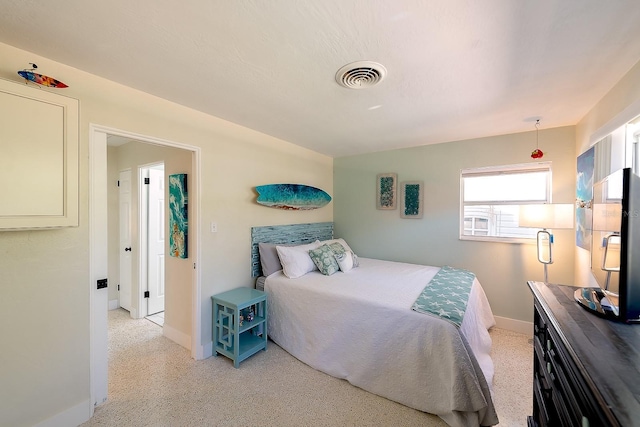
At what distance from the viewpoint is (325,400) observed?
1.96 meters

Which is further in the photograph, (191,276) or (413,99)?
(191,276)

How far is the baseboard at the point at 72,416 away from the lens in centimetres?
160

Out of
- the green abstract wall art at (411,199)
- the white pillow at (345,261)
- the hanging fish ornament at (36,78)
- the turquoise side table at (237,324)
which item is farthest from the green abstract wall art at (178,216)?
the green abstract wall art at (411,199)

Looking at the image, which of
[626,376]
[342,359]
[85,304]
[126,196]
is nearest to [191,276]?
[85,304]

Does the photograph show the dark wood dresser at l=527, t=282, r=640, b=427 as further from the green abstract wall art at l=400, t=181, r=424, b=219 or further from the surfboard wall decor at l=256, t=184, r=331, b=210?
the surfboard wall decor at l=256, t=184, r=331, b=210

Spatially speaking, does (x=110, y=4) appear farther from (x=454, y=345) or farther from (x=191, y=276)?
(x=454, y=345)

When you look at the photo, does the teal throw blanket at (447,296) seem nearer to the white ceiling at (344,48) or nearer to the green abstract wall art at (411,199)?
the green abstract wall art at (411,199)

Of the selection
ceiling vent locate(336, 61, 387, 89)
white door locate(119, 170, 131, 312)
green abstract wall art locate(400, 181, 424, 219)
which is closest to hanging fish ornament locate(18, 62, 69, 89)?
ceiling vent locate(336, 61, 387, 89)

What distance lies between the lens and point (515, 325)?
2.98m

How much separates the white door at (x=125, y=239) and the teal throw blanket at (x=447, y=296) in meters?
3.79

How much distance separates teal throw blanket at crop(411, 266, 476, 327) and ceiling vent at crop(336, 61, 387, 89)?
5.64 feet

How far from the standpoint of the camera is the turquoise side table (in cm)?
234

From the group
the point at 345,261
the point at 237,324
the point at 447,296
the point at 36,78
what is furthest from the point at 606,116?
the point at 36,78

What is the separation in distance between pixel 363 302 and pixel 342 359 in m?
0.54
